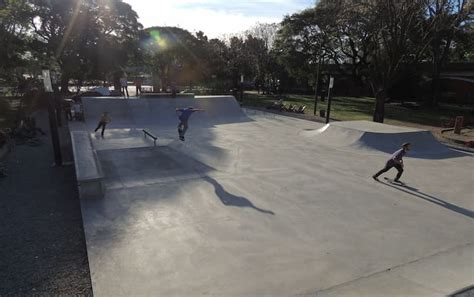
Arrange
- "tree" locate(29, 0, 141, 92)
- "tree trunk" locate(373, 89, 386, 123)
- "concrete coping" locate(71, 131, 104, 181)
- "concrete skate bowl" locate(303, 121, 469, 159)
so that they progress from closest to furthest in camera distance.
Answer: "concrete coping" locate(71, 131, 104, 181)
"concrete skate bowl" locate(303, 121, 469, 159)
"tree trunk" locate(373, 89, 386, 123)
"tree" locate(29, 0, 141, 92)

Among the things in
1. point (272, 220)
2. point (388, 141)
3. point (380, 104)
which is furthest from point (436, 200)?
point (380, 104)

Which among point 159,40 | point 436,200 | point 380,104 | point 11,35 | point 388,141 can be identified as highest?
point 159,40

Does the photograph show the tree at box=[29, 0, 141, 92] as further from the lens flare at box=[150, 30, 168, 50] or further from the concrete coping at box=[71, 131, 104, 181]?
the concrete coping at box=[71, 131, 104, 181]

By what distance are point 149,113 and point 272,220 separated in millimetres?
15049

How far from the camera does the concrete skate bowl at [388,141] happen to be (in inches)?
490

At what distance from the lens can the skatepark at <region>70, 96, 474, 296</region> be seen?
439 cm

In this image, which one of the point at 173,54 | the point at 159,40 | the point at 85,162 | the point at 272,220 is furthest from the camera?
the point at 173,54

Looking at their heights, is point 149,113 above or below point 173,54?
below

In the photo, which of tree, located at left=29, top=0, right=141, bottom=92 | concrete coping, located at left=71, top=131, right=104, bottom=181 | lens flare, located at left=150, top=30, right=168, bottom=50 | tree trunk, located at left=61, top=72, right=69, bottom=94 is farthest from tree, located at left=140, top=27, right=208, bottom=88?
concrete coping, located at left=71, top=131, right=104, bottom=181

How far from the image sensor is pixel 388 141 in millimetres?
12773

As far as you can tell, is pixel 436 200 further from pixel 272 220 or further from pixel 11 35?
pixel 11 35

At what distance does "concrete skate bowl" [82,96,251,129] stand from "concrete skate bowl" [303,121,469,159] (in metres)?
7.04

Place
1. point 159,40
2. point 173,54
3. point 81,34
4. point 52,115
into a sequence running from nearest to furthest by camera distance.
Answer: point 52,115 → point 81,34 → point 159,40 → point 173,54

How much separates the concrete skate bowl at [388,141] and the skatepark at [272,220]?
0.46 ft
